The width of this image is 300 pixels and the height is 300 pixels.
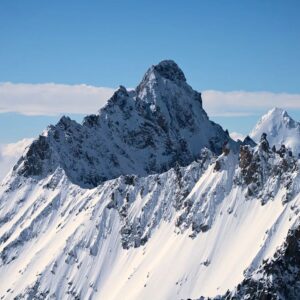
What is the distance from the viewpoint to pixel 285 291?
199 metres

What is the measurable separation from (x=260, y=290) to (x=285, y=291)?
24.0 feet

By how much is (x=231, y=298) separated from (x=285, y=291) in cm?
1487

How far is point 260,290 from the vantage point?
198m

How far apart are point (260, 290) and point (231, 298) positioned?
27.0 feet

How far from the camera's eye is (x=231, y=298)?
199 meters
